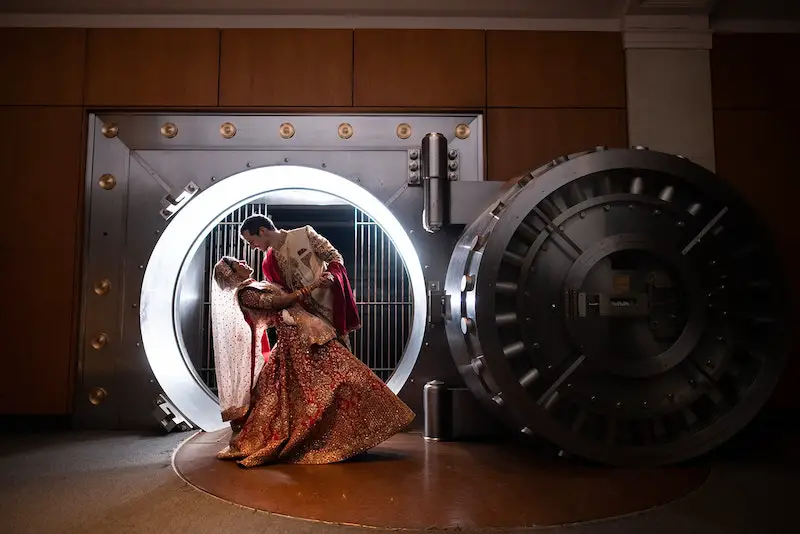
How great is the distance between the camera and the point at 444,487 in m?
1.91

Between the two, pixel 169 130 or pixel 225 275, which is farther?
pixel 169 130

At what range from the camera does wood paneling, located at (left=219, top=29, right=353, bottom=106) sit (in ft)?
10.2

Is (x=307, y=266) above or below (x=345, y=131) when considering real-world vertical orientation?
below

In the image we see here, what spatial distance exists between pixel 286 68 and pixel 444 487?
2.42m

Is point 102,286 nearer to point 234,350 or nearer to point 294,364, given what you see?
point 234,350

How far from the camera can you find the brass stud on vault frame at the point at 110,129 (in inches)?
122

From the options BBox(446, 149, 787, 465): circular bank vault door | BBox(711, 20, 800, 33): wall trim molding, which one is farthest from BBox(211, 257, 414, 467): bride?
BBox(711, 20, 800, 33): wall trim molding

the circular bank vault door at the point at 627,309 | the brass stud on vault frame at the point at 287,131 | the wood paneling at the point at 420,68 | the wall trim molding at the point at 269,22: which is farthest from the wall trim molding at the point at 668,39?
the brass stud on vault frame at the point at 287,131

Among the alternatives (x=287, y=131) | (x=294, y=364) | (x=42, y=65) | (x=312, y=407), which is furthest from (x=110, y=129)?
(x=312, y=407)

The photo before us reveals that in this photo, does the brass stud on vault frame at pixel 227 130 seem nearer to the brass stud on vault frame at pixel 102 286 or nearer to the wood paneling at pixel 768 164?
the brass stud on vault frame at pixel 102 286

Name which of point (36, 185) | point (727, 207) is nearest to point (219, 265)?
point (36, 185)

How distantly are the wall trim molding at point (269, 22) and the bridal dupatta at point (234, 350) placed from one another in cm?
165

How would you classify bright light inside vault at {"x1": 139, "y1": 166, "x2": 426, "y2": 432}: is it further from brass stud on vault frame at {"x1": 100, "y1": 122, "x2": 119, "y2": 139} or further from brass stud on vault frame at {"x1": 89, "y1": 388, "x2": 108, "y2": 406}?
brass stud on vault frame at {"x1": 100, "y1": 122, "x2": 119, "y2": 139}

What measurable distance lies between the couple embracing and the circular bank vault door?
55 cm
